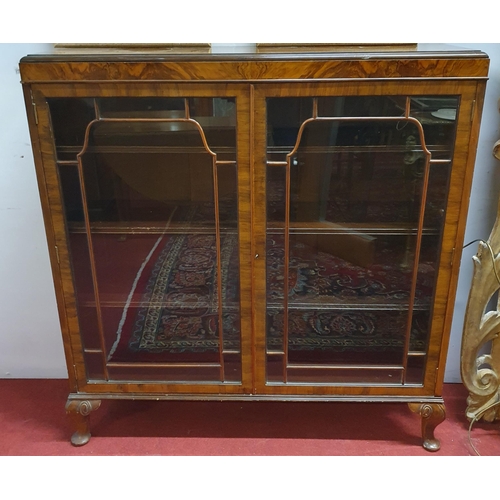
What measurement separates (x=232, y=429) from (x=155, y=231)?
1.86ft

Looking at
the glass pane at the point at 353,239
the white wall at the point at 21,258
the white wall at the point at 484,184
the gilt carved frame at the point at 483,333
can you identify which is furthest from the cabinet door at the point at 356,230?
the white wall at the point at 21,258

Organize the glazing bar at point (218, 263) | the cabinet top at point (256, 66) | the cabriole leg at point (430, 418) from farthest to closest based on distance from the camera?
the cabriole leg at point (430, 418)
the glazing bar at point (218, 263)
the cabinet top at point (256, 66)

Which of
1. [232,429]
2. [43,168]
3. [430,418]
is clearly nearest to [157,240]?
[43,168]

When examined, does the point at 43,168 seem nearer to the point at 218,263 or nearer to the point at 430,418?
the point at 218,263

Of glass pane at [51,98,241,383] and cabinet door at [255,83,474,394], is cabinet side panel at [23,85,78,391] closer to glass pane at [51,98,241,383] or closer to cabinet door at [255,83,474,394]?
glass pane at [51,98,241,383]

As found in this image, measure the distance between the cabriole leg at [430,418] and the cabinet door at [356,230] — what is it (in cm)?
5

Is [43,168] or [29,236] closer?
[43,168]

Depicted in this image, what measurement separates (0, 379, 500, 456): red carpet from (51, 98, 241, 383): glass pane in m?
0.21

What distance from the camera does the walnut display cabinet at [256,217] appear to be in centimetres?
92

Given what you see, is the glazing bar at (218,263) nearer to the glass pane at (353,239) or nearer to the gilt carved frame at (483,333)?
the glass pane at (353,239)

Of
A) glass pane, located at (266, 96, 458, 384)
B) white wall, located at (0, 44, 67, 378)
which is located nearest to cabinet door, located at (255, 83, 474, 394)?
glass pane, located at (266, 96, 458, 384)

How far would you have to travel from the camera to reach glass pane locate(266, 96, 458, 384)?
0.97 meters

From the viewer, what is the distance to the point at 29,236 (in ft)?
4.33

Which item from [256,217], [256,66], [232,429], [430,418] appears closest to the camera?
[256,66]
